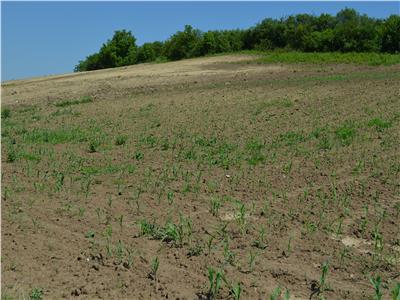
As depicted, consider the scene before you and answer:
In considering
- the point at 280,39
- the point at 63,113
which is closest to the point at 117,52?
the point at 280,39

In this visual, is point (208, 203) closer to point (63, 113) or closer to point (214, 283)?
point (214, 283)

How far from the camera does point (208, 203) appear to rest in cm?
673

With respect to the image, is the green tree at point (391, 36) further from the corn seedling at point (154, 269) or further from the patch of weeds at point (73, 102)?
the corn seedling at point (154, 269)

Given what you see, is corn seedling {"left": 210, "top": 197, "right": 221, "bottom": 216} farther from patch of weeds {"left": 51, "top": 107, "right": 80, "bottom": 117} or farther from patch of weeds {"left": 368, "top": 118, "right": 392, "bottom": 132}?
patch of weeds {"left": 51, "top": 107, "right": 80, "bottom": 117}

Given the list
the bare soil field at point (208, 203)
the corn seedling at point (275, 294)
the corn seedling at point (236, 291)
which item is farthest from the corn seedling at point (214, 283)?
the corn seedling at point (275, 294)

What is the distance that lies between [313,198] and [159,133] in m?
5.04

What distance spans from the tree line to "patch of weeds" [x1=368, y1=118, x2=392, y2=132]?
2443cm

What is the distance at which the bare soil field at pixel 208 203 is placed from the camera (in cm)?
468

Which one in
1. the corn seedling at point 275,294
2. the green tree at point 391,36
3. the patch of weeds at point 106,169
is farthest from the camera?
the green tree at point 391,36

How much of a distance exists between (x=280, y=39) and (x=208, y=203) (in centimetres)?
3625

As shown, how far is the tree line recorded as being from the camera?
34125mm

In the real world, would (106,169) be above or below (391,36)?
below

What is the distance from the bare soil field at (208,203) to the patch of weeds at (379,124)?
0.09 feet

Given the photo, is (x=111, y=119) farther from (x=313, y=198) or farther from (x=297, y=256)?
(x=297, y=256)
